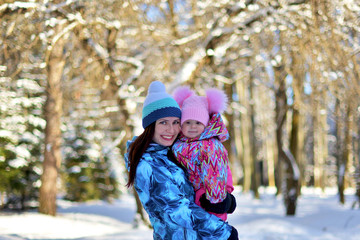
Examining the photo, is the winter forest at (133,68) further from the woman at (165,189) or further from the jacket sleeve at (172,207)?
the jacket sleeve at (172,207)

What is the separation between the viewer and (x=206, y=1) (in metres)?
8.38

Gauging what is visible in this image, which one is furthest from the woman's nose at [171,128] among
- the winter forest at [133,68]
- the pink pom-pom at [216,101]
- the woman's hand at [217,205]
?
the winter forest at [133,68]

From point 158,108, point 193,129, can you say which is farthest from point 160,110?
point 193,129

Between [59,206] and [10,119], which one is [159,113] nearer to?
[10,119]

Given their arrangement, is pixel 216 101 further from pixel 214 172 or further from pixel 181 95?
pixel 214 172

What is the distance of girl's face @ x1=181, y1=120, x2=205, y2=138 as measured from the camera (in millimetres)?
2535

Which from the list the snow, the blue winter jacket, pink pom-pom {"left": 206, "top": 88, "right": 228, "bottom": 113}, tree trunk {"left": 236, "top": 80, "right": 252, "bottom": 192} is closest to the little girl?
pink pom-pom {"left": 206, "top": 88, "right": 228, "bottom": 113}

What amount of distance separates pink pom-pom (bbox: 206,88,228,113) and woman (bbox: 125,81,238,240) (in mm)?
357

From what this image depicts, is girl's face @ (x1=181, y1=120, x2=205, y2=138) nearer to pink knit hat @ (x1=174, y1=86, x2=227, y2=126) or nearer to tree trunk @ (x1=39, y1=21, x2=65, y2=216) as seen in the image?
pink knit hat @ (x1=174, y1=86, x2=227, y2=126)

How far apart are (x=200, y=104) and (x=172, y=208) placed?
2.60ft

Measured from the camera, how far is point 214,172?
2322mm

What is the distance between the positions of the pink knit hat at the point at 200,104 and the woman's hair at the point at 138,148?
0.80ft

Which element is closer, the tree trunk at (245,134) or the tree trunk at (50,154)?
the tree trunk at (50,154)

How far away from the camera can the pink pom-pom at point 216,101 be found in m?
2.73
